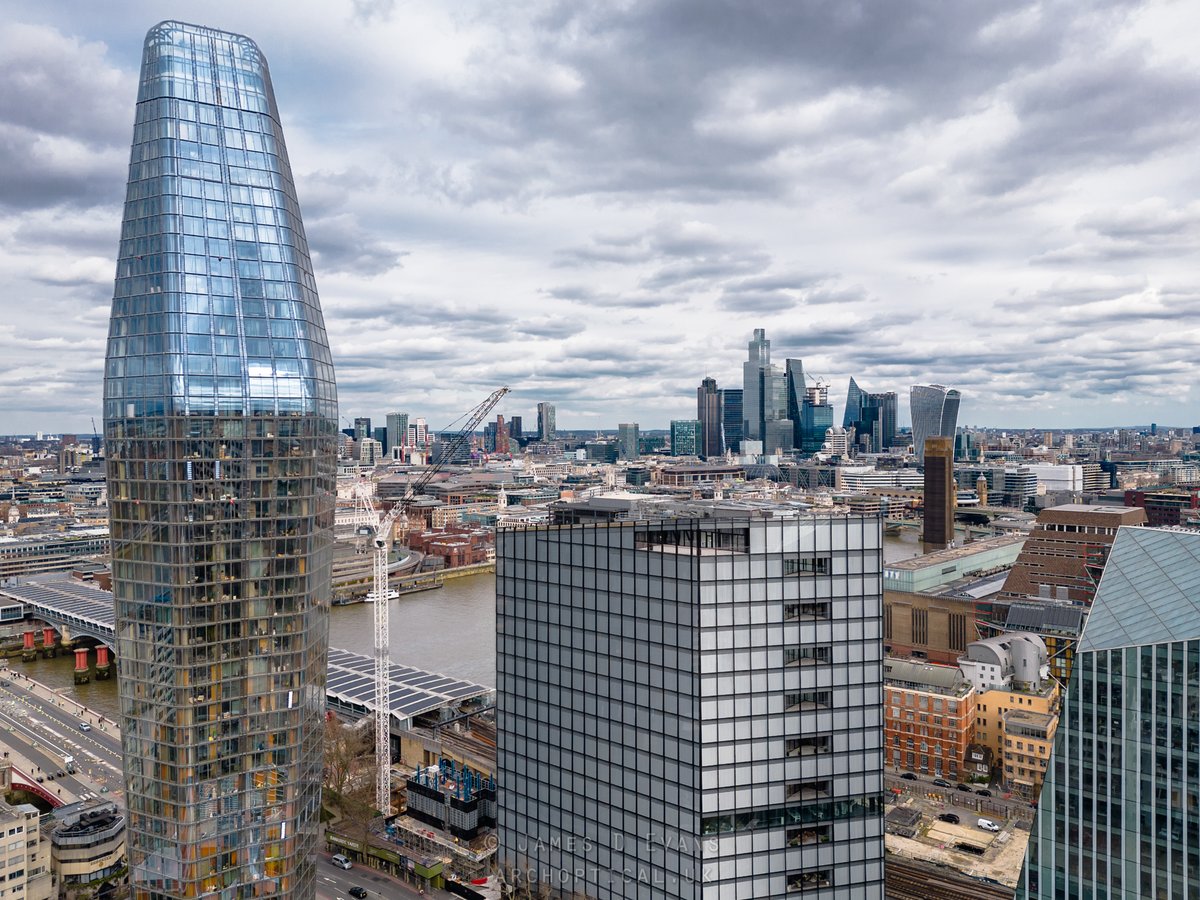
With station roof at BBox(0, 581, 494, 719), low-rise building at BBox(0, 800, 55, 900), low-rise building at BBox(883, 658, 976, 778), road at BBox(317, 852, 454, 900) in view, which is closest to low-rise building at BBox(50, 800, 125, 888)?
low-rise building at BBox(0, 800, 55, 900)

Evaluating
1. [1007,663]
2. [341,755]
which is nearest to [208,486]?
[341,755]

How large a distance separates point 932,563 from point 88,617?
7209 centimetres

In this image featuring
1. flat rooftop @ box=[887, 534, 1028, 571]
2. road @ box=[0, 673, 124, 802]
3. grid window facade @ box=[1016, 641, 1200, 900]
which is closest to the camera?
grid window facade @ box=[1016, 641, 1200, 900]

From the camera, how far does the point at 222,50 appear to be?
92.6 ft

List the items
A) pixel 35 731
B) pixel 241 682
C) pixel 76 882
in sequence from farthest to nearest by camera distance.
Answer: pixel 35 731, pixel 76 882, pixel 241 682

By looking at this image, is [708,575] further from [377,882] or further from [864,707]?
[377,882]

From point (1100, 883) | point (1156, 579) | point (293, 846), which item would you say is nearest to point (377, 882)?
point (293, 846)

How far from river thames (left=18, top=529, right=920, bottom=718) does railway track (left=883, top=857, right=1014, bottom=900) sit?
2574cm

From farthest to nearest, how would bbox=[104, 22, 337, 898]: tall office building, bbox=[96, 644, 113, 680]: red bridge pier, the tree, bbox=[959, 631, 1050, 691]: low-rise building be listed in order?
bbox=[96, 644, 113, 680]: red bridge pier
bbox=[959, 631, 1050, 691]: low-rise building
the tree
bbox=[104, 22, 337, 898]: tall office building

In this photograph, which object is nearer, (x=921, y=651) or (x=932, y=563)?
(x=921, y=651)

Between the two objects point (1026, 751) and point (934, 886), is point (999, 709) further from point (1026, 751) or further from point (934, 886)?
point (934, 886)

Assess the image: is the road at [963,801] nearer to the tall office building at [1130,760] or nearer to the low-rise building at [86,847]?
the tall office building at [1130,760]

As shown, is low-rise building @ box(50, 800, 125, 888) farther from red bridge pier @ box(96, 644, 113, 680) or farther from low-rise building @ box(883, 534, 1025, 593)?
low-rise building @ box(883, 534, 1025, 593)

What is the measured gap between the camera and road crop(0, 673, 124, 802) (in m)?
45.8
